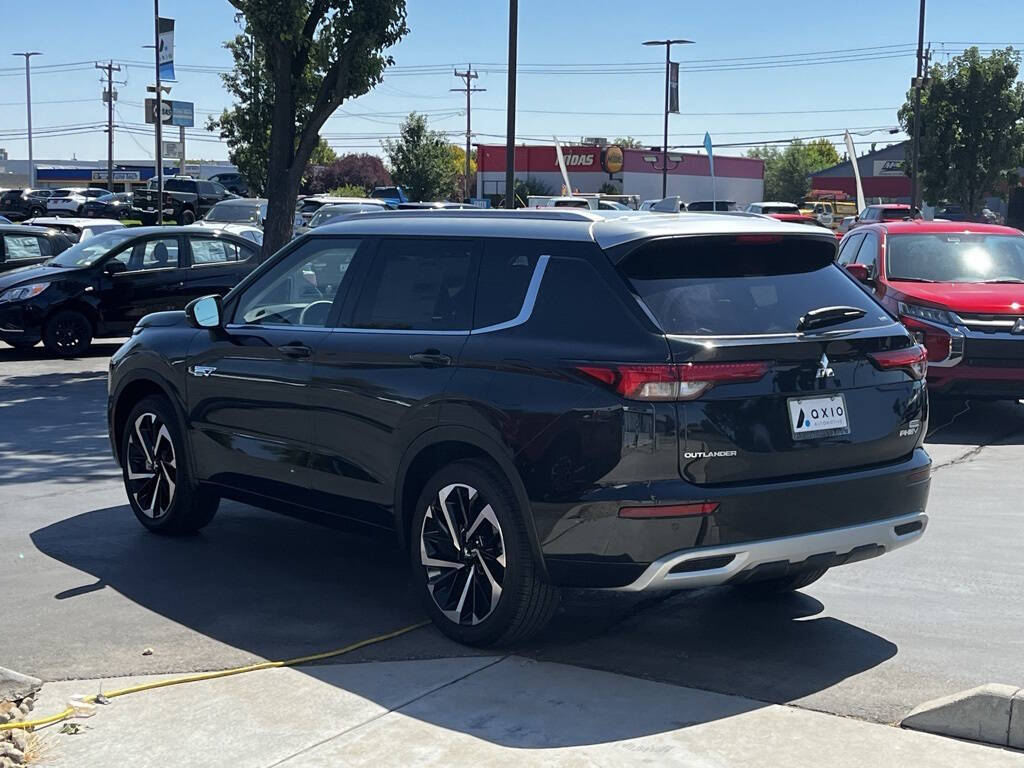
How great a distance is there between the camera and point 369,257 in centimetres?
647

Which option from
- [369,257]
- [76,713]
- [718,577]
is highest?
[369,257]

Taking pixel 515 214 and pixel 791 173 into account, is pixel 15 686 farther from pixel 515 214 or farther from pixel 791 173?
pixel 791 173

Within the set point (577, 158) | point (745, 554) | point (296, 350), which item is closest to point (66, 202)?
point (577, 158)

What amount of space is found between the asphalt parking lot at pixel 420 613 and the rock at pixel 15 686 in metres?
0.42

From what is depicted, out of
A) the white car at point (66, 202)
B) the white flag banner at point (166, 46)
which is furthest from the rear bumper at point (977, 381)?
the white car at point (66, 202)

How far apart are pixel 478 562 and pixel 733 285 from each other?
1.53m

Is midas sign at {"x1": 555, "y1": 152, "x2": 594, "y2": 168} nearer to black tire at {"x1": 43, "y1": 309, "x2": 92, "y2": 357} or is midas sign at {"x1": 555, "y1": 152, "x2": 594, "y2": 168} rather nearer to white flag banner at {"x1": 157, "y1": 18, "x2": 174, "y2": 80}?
white flag banner at {"x1": 157, "y1": 18, "x2": 174, "y2": 80}

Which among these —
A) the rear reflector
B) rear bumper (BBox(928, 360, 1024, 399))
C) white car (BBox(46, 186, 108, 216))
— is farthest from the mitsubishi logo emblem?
white car (BBox(46, 186, 108, 216))

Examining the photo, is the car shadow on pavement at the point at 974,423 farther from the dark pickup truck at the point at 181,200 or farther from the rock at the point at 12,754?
the dark pickup truck at the point at 181,200

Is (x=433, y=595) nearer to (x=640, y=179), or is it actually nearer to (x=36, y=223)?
(x=36, y=223)

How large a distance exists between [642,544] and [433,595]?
45.8 inches

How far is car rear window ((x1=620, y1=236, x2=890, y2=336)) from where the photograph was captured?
5316 mm

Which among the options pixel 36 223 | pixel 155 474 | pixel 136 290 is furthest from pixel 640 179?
pixel 155 474

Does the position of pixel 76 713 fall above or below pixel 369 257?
below
